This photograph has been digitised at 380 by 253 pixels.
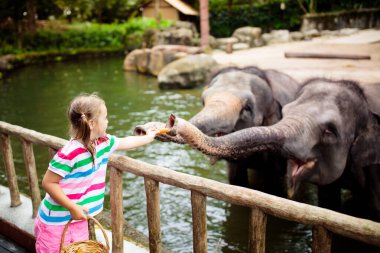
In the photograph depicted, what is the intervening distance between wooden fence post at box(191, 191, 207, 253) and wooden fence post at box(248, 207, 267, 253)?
309mm

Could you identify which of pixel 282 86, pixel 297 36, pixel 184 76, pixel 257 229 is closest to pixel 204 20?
pixel 184 76

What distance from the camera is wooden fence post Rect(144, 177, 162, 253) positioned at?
268 cm

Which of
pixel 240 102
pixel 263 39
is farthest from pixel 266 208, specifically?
pixel 263 39

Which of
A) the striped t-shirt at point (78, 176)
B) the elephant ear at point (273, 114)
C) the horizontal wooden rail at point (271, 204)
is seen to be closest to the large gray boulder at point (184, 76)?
the elephant ear at point (273, 114)

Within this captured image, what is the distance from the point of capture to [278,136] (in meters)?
3.60

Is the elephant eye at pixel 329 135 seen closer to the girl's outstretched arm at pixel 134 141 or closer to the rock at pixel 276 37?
the girl's outstretched arm at pixel 134 141

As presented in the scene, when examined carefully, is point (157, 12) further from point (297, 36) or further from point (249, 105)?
point (249, 105)

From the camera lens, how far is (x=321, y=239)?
2057 millimetres

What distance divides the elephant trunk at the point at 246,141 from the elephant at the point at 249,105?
25.7 inches

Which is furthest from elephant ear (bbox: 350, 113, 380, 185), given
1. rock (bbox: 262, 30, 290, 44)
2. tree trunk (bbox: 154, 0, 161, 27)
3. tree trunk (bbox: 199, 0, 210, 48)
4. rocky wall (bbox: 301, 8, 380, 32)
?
tree trunk (bbox: 154, 0, 161, 27)

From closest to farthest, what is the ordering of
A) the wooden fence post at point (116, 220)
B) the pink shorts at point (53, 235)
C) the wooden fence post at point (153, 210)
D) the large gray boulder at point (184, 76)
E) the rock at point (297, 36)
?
the pink shorts at point (53, 235) < the wooden fence post at point (153, 210) < the wooden fence post at point (116, 220) < the large gray boulder at point (184, 76) < the rock at point (297, 36)

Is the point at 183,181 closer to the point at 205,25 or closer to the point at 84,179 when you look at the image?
the point at 84,179

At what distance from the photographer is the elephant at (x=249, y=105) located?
14.5 feet

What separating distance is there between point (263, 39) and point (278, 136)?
1616cm
